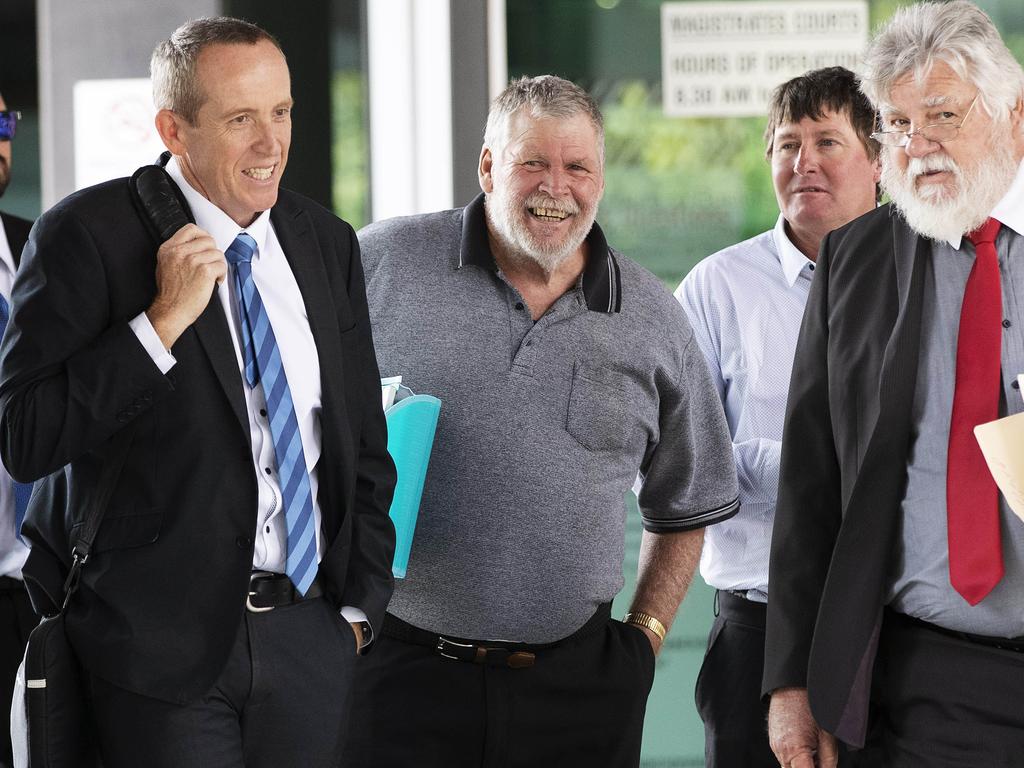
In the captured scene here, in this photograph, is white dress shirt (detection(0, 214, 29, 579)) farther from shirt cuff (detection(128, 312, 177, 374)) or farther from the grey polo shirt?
shirt cuff (detection(128, 312, 177, 374))

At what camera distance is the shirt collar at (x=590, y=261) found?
9.70 ft

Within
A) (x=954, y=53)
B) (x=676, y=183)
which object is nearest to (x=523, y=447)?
(x=954, y=53)

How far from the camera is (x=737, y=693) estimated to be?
3.18 metres

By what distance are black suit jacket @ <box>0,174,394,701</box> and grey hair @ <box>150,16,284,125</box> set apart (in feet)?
0.55

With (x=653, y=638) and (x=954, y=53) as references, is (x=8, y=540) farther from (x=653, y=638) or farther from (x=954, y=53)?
(x=954, y=53)

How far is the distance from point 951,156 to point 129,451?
1.51 meters

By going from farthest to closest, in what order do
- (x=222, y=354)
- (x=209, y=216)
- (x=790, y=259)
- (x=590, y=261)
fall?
(x=790, y=259) < (x=590, y=261) < (x=209, y=216) < (x=222, y=354)

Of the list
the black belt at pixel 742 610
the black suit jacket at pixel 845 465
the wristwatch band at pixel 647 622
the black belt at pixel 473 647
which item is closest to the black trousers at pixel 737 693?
the black belt at pixel 742 610

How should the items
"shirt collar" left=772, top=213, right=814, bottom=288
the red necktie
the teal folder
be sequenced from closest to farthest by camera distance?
the red necktie
the teal folder
"shirt collar" left=772, top=213, right=814, bottom=288

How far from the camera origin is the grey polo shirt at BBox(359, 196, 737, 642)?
2.83 m

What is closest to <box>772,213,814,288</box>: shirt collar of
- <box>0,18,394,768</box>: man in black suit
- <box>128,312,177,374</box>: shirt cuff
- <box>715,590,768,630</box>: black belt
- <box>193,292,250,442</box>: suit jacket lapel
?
<box>715,590,768,630</box>: black belt

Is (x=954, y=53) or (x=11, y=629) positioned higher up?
(x=954, y=53)

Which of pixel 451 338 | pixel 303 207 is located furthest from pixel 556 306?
pixel 303 207

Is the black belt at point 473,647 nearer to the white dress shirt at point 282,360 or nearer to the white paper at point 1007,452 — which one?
the white dress shirt at point 282,360
